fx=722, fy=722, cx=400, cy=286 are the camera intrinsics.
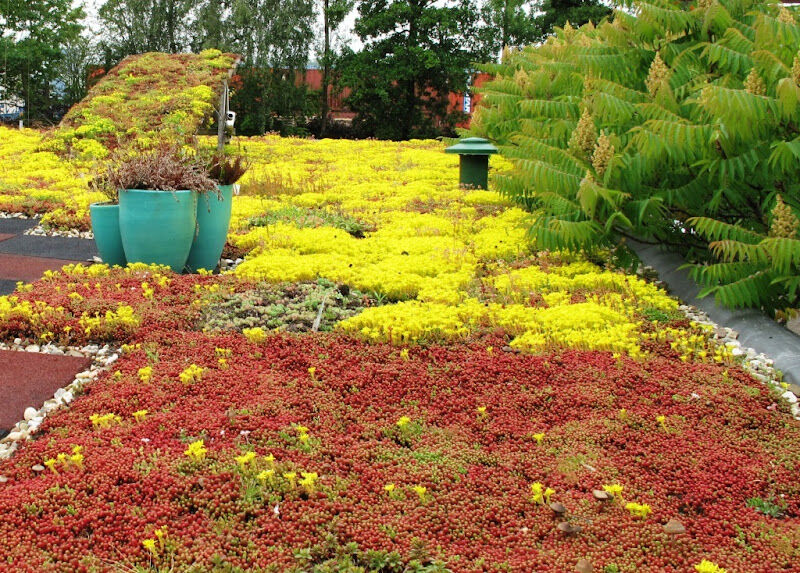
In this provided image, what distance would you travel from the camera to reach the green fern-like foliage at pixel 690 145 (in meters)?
5.23

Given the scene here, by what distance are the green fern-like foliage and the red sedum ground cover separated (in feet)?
4.42

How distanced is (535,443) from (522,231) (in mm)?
5298

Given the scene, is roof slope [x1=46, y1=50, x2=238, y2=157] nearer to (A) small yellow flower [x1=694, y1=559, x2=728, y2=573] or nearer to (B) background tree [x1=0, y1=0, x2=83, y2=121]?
(B) background tree [x1=0, y1=0, x2=83, y2=121]

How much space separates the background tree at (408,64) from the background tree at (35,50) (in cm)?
1271

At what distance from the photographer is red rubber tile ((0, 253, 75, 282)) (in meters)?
7.18

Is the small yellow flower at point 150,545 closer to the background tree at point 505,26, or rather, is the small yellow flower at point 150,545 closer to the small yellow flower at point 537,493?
the small yellow flower at point 537,493

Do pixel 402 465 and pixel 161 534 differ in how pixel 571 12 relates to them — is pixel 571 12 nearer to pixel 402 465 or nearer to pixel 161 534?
pixel 402 465

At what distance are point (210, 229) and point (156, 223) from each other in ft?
2.26

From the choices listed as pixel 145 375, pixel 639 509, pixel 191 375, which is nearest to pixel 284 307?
pixel 191 375

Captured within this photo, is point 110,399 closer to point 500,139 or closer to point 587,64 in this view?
point 587,64

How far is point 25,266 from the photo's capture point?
759 centimetres

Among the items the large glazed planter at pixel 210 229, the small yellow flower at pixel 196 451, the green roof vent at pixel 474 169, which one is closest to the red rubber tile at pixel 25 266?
the large glazed planter at pixel 210 229

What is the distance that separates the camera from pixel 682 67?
6910mm

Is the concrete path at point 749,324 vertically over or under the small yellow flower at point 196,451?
over
